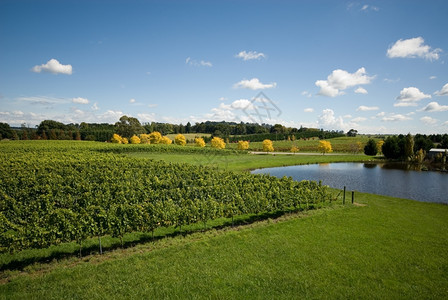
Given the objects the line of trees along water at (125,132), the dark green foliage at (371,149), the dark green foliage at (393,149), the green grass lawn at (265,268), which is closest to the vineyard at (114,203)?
the green grass lawn at (265,268)

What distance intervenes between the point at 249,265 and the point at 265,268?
74cm

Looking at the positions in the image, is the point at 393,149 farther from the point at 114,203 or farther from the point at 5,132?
the point at 5,132

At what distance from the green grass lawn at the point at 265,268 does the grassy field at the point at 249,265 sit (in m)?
0.04

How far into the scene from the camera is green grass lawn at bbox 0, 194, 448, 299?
9.27 m

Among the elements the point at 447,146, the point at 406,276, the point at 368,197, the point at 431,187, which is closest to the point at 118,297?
the point at 406,276

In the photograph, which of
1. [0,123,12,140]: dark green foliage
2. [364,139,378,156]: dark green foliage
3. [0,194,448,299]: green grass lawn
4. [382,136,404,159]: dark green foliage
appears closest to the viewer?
[0,194,448,299]: green grass lawn

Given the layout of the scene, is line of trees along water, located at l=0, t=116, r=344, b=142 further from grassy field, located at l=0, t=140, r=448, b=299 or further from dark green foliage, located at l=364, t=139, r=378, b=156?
grassy field, located at l=0, t=140, r=448, b=299

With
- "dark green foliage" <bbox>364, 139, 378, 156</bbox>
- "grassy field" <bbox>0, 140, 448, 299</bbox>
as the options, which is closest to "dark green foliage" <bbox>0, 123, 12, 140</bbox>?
"grassy field" <bbox>0, 140, 448, 299</bbox>

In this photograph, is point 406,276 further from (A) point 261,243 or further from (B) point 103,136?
(B) point 103,136

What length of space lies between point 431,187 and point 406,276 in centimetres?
3240

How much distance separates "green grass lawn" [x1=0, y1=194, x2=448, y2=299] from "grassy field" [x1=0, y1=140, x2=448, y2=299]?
40 millimetres

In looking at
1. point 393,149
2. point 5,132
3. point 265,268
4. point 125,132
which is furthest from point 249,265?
point 5,132

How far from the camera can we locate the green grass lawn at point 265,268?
9.27 m

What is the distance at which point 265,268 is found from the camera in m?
10.9
